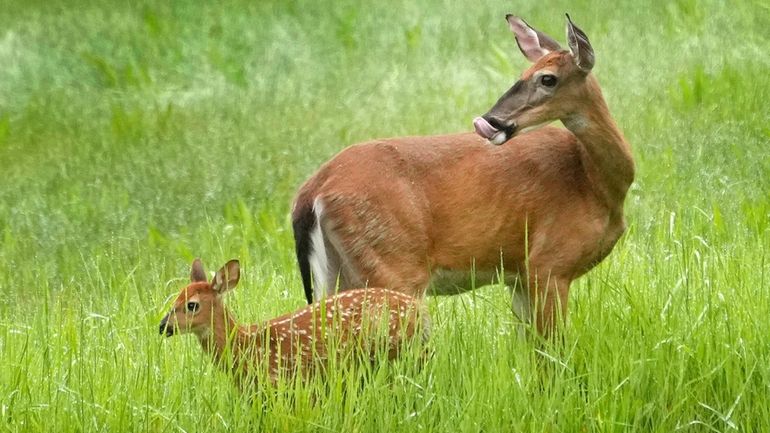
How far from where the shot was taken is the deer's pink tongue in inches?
255

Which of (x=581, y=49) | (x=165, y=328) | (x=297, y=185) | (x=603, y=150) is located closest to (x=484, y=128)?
(x=581, y=49)

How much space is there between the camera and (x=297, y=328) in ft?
20.5

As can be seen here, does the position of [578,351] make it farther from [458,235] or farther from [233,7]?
[233,7]

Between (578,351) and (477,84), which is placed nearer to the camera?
(578,351)

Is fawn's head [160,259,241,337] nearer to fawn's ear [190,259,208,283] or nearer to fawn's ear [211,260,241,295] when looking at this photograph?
fawn's ear [211,260,241,295]

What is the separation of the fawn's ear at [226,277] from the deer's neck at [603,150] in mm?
1544

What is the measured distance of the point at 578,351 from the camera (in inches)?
249

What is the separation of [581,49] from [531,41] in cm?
43

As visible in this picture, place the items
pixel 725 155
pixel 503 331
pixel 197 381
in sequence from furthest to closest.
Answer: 1. pixel 725 155
2. pixel 503 331
3. pixel 197 381

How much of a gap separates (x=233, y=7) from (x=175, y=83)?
1667 mm

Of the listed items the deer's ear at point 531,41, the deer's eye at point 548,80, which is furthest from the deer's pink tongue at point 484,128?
the deer's ear at point 531,41

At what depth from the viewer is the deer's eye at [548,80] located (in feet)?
22.0

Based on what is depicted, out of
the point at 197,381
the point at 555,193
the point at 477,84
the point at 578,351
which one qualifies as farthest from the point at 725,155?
the point at 197,381

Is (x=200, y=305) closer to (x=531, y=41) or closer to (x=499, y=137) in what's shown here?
(x=499, y=137)
